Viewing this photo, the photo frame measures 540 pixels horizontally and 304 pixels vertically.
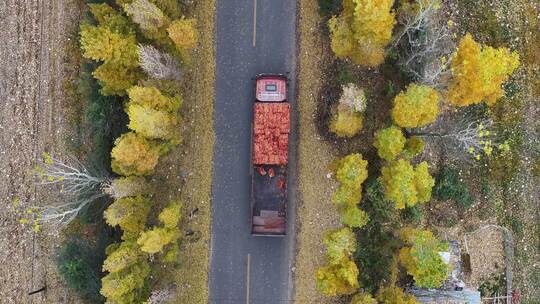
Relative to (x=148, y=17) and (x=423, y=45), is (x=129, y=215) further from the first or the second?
(x=423, y=45)

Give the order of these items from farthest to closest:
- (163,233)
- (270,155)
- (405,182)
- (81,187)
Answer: (270,155) < (81,187) < (163,233) < (405,182)

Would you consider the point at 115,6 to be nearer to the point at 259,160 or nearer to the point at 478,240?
the point at 259,160

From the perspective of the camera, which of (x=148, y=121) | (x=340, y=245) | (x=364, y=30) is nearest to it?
(x=148, y=121)

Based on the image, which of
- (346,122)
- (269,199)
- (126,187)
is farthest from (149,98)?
(346,122)

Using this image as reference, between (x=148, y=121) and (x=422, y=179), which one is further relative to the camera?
(x=422, y=179)

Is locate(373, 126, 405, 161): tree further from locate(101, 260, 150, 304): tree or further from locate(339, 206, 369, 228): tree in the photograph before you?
locate(101, 260, 150, 304): tree
